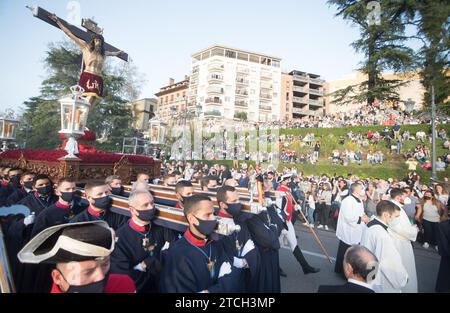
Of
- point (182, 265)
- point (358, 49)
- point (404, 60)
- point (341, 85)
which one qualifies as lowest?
point (182, 265)

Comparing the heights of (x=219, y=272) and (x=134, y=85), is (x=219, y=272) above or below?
below

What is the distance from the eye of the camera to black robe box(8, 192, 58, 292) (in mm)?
3346

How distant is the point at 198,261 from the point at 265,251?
1830 mm

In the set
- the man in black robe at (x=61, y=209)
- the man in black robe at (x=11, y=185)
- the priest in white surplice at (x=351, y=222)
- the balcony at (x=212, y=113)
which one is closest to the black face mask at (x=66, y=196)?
the man in black robe at (x=61, y=209)

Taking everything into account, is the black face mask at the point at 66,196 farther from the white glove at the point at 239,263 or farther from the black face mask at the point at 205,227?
the white glove at the point at 239,263

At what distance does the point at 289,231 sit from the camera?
20.0 ft

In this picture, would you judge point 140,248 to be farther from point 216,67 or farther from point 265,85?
point 265,85

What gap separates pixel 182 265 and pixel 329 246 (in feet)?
23.0

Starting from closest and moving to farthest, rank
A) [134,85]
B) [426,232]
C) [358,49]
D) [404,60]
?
[426,232]
[404,60]
[358,49]
[134,85]

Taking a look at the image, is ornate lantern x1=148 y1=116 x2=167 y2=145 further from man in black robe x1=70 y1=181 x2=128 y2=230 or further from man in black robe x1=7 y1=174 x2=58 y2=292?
man in black robe x1=70 y1=181 x2=128 y2=230

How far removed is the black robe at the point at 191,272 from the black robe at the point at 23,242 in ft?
6.27

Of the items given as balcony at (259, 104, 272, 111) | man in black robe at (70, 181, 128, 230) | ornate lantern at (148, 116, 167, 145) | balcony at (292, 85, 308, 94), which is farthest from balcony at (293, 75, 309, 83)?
man in black robe at (70, 181, 128, 230)
